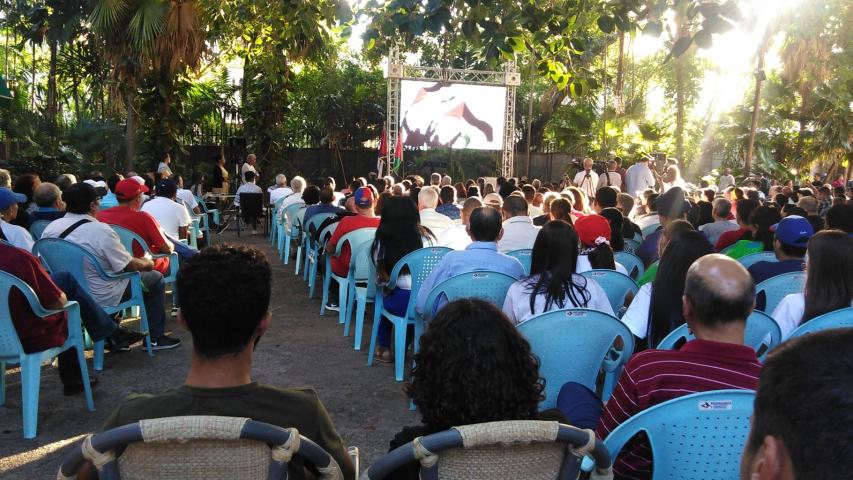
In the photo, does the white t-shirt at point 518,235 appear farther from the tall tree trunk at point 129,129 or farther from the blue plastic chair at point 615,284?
the tall tree trunk at point 129,129

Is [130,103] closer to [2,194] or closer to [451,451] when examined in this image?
[2,194]

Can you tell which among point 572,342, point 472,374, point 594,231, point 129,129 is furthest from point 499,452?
point 129,129

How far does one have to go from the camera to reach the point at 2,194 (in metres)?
4.91

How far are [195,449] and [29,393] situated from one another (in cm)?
274

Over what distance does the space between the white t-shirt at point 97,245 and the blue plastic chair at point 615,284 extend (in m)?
3.18

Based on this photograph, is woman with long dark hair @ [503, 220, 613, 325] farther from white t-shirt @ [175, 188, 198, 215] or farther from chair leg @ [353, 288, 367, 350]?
white t-shirt @ [175, 188, 198, 215]

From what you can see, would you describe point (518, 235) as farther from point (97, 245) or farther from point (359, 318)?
point (97, 245)

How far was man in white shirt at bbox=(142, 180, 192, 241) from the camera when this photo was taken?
7117 mm

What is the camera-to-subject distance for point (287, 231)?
9602 millimetres

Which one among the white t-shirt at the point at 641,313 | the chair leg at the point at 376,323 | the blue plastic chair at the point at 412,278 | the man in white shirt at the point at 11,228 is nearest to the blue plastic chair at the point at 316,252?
the chair leg at the point at 376,323

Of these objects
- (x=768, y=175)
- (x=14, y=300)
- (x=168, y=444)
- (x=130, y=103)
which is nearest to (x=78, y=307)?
(x=14, y=300)

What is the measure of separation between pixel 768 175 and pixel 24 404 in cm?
1939

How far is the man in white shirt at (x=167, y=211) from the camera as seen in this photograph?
7117 millimetres

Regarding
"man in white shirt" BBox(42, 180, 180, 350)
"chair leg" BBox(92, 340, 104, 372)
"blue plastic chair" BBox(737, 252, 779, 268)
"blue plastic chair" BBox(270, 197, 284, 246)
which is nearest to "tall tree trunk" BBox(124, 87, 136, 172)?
"blue plastic chair" BBox(270, 197, 284, 246)
